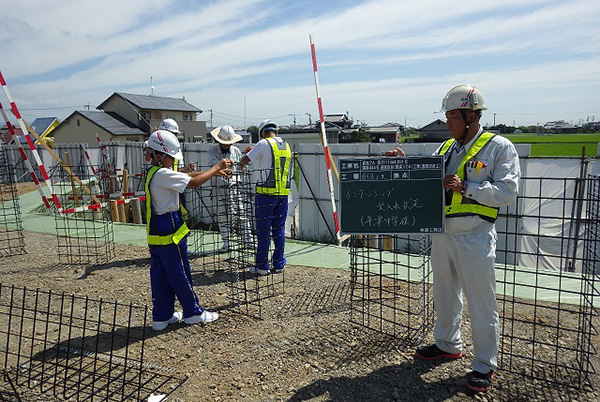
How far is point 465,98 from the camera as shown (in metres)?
3.27

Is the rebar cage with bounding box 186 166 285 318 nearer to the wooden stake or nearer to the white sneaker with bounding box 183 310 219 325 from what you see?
the white sneaker with bounding box 183 310 219 325

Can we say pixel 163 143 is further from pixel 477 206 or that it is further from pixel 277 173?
pixel 477 206

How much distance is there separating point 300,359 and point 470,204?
199 centimetres

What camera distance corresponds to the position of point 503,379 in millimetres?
3545

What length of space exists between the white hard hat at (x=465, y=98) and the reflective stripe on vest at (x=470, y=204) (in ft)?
0.77

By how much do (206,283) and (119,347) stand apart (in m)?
1.89

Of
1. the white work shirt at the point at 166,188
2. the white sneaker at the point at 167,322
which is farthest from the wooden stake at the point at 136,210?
the white work shirt at the point at 166,188

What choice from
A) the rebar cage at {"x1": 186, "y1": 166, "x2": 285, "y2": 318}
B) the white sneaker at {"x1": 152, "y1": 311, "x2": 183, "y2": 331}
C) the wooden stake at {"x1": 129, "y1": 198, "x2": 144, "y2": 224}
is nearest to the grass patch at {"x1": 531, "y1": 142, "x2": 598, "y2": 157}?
the wooden stake at {"x1": 129, "y1": 198, "x2": 144, "y2": 224}

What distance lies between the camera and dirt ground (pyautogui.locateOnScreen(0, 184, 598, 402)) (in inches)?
134

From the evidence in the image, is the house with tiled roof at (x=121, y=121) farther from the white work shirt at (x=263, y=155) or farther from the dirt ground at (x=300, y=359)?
the dirt ground at (x=300, y=359)

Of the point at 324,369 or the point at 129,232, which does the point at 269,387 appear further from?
the point at 129,232

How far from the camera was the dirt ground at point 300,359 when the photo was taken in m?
3.41

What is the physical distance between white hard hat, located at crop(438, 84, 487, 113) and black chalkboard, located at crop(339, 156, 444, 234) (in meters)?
0.44

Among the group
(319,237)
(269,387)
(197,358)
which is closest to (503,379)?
(269,387)
